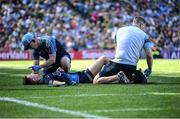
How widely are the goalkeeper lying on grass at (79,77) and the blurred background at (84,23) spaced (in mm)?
22127

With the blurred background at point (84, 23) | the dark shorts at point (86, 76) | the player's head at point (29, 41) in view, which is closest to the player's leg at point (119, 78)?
the dark shorts at point (86, 76)

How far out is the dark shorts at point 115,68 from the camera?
1346 cm

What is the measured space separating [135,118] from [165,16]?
1250 inches

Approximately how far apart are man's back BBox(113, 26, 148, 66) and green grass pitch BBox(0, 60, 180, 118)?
869 mm

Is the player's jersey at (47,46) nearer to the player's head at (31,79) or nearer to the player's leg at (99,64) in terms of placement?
the player's head at (31,79)

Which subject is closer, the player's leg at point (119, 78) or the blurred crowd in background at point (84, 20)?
the player's leg at point (119, 78)

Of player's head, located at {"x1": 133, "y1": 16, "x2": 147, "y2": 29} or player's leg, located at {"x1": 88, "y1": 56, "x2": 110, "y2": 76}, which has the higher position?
player's head, located at {"x1": 133, "y1": 16, "x2": 147, "y2": 29}

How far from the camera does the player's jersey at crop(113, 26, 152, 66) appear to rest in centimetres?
1350

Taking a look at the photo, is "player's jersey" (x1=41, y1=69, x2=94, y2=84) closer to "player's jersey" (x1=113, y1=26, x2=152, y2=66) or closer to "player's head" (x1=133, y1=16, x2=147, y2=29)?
"player's jersey" (x1=113, y1=26, x2=152, y2=66)

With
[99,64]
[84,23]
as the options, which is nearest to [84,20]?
[84,23]

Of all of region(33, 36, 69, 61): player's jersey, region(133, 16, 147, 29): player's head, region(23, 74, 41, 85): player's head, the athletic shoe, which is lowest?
region(23, 74, 41, 85): player's head

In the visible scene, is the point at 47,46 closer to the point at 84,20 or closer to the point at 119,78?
the point at 119,78

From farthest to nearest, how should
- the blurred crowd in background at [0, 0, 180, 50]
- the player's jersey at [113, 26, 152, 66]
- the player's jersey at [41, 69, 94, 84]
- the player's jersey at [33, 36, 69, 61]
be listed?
1. the blurred crowd in background at [0, 0, 180, 50]
2. the player's jersey at [33, 36, 69, 61]
3. the player's jersey at [113, 26, 152, 66]
4. the player's jersey at [41, 69, 94, 84]

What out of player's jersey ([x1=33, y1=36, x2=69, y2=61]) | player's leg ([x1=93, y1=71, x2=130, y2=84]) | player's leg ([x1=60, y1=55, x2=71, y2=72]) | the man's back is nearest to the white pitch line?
player's jersey ([x1=33, y1=36, x2=69, y2=61])
